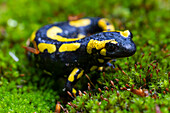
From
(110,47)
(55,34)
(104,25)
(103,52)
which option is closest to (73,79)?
(103,52)

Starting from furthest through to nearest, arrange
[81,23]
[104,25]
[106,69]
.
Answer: [81,23] < [104,25] < [106,69]

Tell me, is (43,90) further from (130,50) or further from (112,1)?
(112,1)

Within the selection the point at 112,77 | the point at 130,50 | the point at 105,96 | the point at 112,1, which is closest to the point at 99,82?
the point at 112,77

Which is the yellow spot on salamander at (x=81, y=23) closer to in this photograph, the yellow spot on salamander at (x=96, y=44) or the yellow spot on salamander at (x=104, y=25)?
the yellow spot on salamander at (x=104, y=25)

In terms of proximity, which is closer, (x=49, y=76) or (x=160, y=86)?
(x=160, y=86)

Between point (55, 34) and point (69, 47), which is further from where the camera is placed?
point (55, 34)

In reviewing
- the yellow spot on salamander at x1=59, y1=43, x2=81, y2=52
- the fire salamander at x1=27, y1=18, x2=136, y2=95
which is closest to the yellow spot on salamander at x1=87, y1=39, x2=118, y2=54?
the fire salamander at x1=27, y1=18, x2=136, y2=95

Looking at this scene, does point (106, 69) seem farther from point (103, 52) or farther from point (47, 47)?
point (47, 47)
